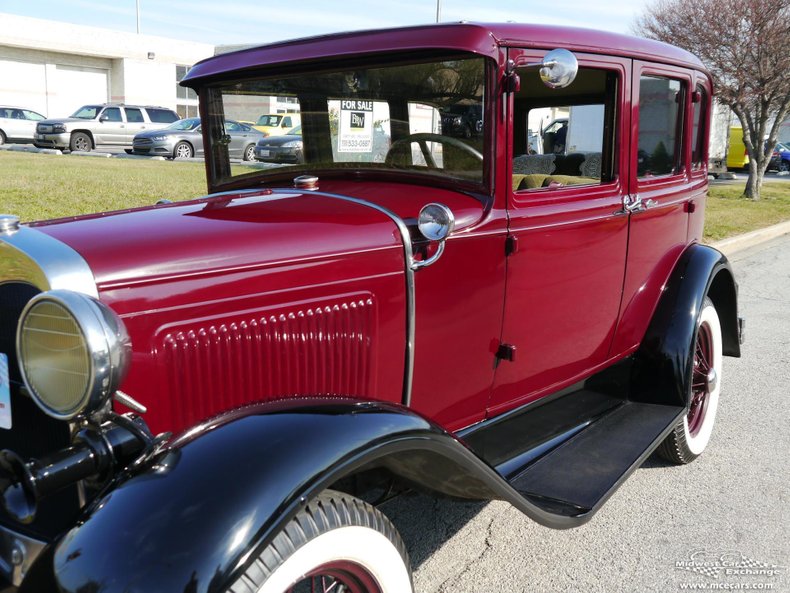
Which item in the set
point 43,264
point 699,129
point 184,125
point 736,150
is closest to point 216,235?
point 43,264

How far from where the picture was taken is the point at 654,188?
3266mm

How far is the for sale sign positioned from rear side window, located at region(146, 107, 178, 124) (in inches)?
809

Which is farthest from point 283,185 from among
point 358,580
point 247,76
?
point 358,580

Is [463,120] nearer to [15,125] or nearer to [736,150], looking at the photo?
[15,125]

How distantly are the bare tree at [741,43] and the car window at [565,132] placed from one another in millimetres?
12453

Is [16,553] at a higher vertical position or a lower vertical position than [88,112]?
lower

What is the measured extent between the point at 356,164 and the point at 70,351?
1.42 meters

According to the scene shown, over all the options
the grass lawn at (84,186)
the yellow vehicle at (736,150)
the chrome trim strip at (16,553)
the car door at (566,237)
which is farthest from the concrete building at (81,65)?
the chrome trim strip at (16,553)

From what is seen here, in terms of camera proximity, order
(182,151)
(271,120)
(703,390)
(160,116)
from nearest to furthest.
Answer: (703,390) → (271,120) → (182,151) → (160,116)

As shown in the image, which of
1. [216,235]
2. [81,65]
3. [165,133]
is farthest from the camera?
[81,65]

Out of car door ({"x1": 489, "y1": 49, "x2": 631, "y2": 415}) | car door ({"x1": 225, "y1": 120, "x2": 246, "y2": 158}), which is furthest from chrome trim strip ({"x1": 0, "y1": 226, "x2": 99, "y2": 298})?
car door ({"x1": 489, "y1": 49, "x2": 631, "y2": 415})

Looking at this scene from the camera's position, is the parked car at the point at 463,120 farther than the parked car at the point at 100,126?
No

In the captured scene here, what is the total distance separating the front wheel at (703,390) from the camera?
3496 mm

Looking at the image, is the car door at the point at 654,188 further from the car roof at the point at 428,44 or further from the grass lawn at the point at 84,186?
the grass lawn at the point at 84,186
